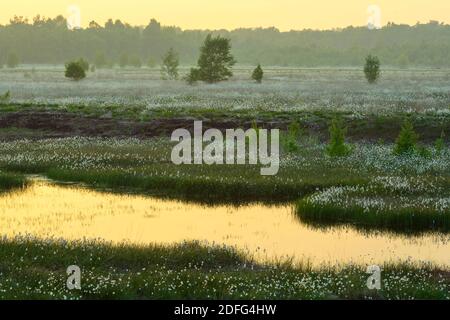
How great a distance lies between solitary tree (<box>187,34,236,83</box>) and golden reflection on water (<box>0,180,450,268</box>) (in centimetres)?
5802

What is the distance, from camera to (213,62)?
3206 inches

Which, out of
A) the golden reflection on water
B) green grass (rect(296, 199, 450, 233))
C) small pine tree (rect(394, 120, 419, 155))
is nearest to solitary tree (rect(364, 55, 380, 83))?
small pine tree (rect(394, 120, 419, 155))

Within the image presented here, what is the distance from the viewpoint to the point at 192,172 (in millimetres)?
25625

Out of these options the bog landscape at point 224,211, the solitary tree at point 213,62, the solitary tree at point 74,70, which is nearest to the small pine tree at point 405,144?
the bog landscape at point 224,211

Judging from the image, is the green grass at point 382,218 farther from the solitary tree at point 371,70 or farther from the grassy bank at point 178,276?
the solitary tree at point 371,70

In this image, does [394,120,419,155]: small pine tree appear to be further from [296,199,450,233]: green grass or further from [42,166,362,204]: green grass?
[296,199,450,233]: green grass

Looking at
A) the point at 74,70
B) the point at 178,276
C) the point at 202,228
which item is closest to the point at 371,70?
the point at 74,70

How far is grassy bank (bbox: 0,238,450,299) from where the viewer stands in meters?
11.6

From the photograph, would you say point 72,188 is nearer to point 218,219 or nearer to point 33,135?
point 218,219

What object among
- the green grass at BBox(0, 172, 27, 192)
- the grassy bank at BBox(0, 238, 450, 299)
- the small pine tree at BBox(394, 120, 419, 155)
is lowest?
the green grass at BBox(0, 172, 27, 192)

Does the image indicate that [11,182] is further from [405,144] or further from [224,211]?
[405,144]

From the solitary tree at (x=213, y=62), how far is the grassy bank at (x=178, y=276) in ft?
214
